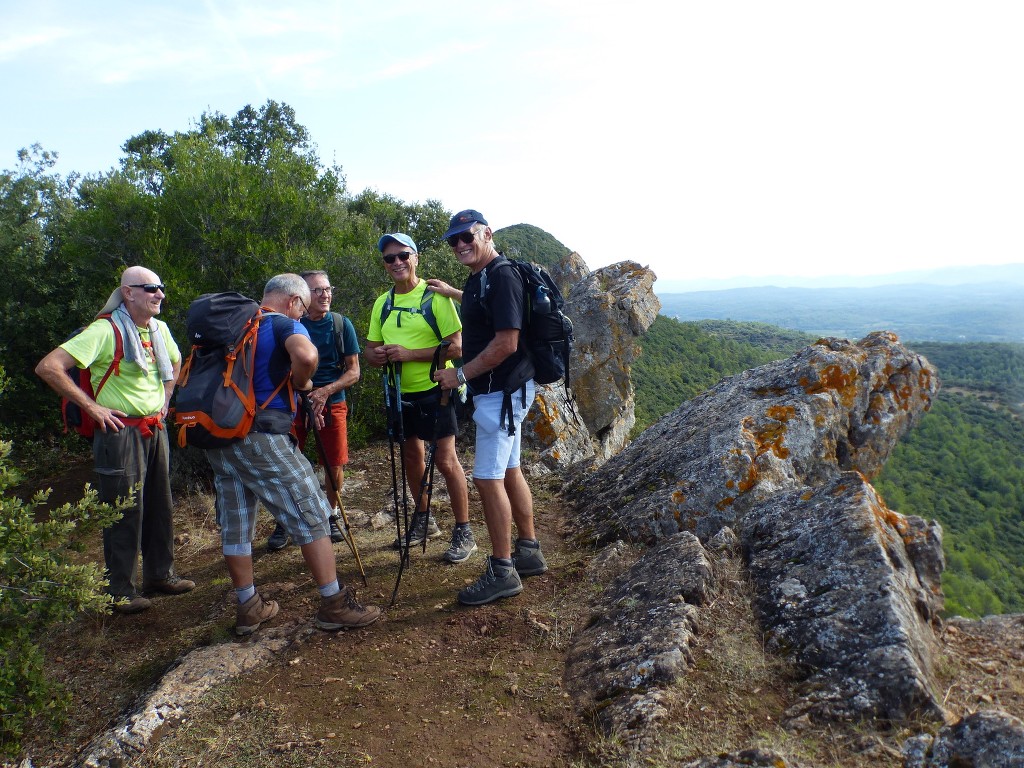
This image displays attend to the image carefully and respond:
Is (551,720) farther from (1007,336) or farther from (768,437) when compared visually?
(1007,336)

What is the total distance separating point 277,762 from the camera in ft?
9.30

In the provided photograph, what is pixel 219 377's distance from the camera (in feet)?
11.7

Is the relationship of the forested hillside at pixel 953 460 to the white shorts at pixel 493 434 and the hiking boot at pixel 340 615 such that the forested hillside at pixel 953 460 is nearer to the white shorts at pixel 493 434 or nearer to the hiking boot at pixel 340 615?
the white shorts at pixel 493 434

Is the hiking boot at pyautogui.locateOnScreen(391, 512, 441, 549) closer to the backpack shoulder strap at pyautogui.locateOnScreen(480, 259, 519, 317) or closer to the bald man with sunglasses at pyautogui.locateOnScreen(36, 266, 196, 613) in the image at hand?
the bald man with sunglasses at pyautogui.locateOnScreen(36, 266, 196, 613)

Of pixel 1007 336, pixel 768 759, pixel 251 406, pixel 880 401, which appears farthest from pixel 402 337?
pixel 1007 336

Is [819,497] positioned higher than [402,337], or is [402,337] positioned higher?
[402,337]

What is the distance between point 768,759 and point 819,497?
7.40ft

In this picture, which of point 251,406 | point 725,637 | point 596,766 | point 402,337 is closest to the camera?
point 596,766

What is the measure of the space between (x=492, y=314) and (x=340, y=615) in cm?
224

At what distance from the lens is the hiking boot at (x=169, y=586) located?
4758 mm

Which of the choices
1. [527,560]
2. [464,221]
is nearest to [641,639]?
[527,560]

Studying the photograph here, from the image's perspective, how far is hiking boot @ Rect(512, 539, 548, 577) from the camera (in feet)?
14.7

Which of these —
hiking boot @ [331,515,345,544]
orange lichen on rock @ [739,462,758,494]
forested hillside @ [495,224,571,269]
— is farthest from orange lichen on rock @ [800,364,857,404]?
forested hillside @ [495,224,571,269]

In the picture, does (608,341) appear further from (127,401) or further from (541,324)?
(127,401)
